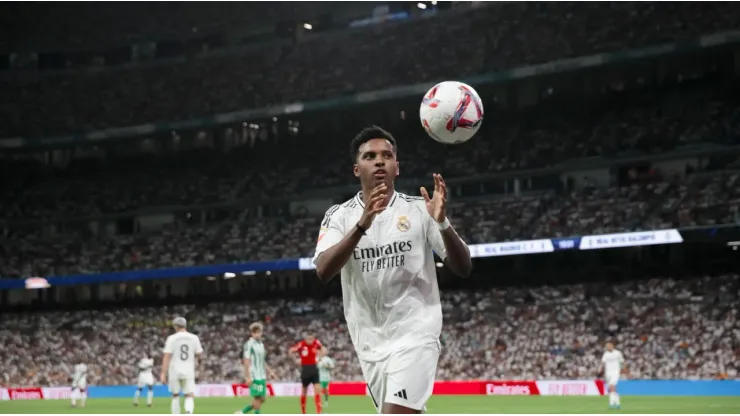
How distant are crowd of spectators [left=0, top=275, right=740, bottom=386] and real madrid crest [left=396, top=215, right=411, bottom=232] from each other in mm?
28624

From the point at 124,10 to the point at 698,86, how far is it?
35.5 m

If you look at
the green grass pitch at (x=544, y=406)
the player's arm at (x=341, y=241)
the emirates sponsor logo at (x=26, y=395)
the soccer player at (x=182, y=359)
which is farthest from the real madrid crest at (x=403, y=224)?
the emirates sponsor logo at (x=26, y=395)

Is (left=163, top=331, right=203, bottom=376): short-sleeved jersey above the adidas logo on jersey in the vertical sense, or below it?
above

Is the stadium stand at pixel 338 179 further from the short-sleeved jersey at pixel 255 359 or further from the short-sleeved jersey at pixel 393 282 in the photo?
the short-sleeved jersey at pixel 393 282

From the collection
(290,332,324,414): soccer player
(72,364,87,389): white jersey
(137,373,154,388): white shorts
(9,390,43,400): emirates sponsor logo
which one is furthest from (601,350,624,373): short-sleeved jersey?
(9,390,43,400): emirates sponsor logo

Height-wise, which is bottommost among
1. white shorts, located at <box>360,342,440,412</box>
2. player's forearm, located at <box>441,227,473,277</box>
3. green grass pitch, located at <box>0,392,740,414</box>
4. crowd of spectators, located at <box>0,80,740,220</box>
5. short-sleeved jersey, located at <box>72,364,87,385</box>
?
green grass pitch, located at <box>0,392,740,414</box>

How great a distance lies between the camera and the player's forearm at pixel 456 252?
6.36 m

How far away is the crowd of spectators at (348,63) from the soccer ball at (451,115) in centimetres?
3375

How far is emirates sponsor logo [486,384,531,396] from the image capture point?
35.8 meters

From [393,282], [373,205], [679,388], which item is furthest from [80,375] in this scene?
[373,205]

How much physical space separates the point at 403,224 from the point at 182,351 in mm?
14610

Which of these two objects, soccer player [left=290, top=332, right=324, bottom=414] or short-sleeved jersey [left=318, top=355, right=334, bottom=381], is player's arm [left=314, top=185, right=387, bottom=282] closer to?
soccer player [left=290, top=332, right=324, bottom=414]

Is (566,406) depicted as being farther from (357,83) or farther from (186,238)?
(186,238)

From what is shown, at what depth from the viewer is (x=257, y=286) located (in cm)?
4938
